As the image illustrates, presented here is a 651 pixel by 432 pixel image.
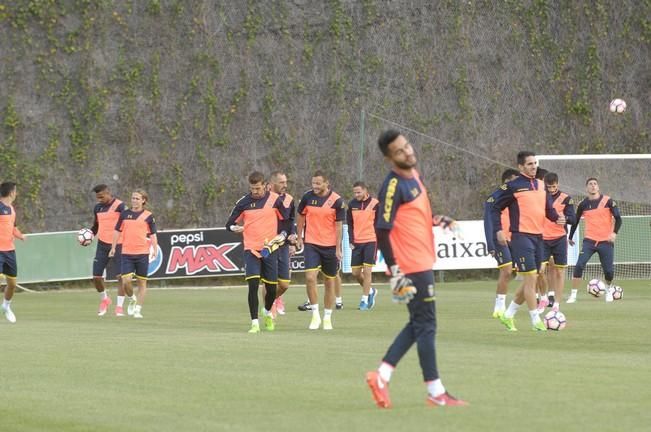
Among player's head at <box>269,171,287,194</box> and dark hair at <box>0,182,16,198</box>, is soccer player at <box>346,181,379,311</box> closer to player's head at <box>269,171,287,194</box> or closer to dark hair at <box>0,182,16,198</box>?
player's head at <box>269,171,287,194</box>

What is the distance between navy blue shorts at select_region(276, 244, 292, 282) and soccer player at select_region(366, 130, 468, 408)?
33.2 feet

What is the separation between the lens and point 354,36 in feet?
126

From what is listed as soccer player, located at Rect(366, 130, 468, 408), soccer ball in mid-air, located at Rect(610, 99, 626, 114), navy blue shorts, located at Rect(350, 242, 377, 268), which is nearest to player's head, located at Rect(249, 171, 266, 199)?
navy blue shorts, located at Rect(350, 242, 377, 268)

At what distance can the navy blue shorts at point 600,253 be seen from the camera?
24844 mm

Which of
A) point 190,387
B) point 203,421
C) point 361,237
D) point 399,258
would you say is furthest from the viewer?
point 361,237

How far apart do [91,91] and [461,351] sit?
2391 cm

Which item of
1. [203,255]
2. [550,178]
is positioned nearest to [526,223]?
[550,178]

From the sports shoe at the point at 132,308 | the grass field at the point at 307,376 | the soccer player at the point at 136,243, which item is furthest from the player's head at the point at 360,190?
the sports shoe at the point at 132,308

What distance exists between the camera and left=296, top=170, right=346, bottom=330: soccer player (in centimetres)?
1947

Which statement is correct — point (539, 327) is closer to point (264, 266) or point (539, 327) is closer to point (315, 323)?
point (315, 323)

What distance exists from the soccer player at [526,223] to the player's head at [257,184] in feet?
10.9

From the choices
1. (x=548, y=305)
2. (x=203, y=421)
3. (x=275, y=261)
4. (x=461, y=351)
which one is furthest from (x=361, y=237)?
(x=203, y=421)

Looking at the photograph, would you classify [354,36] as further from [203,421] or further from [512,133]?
[203,421]

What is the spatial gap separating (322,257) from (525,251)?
3937mm
